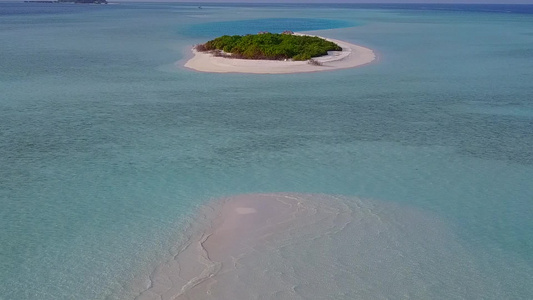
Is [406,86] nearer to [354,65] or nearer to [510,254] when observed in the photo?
[354,65]

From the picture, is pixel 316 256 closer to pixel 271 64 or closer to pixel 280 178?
pixel 280 178

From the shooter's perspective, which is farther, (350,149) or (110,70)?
(110,70)

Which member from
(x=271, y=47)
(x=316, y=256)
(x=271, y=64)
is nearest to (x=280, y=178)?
(x=316, y=256)

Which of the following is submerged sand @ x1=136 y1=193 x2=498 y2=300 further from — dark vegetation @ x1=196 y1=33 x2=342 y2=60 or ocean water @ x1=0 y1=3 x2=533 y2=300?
dark vegetation @ x1=196 y1=33 x2=342 y2=60

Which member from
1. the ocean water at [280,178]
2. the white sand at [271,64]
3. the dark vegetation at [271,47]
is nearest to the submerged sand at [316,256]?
the ocean water at [280,178]

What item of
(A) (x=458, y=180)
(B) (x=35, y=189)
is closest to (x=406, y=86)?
(A) (x=458, y=180)

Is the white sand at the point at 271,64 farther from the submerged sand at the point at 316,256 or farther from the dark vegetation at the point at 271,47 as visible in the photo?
the submerged sand at the point at 316,256

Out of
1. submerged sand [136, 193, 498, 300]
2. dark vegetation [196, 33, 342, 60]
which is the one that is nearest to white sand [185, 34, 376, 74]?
dark vegetation [196, 33, 342, 60]
